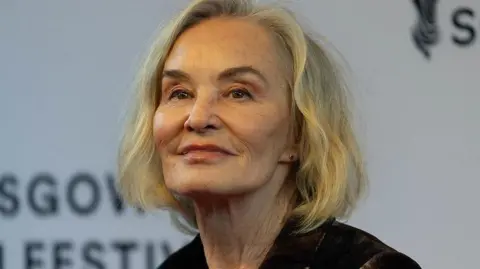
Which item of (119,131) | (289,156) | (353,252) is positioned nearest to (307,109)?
(289,156)

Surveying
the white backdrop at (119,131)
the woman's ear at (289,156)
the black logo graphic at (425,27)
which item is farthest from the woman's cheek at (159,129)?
the black logo graphic at (425,27)

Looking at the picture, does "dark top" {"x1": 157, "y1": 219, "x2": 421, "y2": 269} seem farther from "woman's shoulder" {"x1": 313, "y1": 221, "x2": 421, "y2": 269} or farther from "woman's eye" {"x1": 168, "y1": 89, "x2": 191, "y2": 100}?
"woman's eye" {"x1": 168, "y1": 89, "x2": 191, "y2": 100}

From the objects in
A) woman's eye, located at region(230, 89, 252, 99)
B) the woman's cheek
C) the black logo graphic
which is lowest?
the woman's cheek

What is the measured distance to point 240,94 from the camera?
1.01 m

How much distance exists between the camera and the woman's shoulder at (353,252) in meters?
0.99

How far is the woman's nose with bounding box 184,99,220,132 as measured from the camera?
0.98 meters

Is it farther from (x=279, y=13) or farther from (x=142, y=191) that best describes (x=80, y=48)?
(x=279, y=13)

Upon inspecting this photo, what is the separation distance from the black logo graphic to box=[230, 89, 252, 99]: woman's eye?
0.85 m

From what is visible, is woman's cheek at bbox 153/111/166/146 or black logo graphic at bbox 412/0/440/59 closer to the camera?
woman's cheek at bbox 153/111/166/146

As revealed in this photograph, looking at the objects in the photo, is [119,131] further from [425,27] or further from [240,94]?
[240,94]

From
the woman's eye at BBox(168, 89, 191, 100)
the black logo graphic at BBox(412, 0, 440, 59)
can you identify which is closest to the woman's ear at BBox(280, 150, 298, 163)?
the woman's eye at BBox(168, 89, 191, 100)

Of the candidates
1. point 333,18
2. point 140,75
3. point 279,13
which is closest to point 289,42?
point 279,13

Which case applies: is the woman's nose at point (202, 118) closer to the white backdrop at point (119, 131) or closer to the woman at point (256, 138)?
the woman at point (256, 138)

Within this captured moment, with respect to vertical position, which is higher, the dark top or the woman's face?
the woman's face
